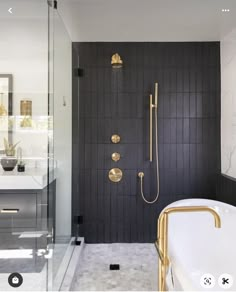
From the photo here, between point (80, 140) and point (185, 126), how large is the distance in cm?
124

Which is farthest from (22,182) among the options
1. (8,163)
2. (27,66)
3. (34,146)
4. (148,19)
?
(148,19)

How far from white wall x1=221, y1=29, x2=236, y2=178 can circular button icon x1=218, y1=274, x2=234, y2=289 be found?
1.12 m

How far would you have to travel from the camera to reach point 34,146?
295 cm

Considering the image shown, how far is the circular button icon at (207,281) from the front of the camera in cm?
175

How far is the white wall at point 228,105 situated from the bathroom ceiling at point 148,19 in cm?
18

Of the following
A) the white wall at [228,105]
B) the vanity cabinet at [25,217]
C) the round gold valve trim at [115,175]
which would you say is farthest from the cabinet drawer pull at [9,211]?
the white wall at [228,105]

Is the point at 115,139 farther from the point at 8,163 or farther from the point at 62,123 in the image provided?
the point at 8,163

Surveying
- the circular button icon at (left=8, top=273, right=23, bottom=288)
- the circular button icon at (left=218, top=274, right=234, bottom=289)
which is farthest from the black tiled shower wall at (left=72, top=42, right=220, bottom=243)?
the circular button icon at (left=218, top=274, right=234, bottom=289)

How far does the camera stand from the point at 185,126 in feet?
10.6

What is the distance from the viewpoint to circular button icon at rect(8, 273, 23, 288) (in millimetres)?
2295

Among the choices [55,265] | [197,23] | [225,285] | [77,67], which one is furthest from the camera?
[77,67]

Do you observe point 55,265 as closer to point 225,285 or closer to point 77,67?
point 225,285

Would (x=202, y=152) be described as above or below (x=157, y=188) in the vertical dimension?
above

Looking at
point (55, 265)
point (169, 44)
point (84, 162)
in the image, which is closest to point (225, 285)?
point (55, 265)
